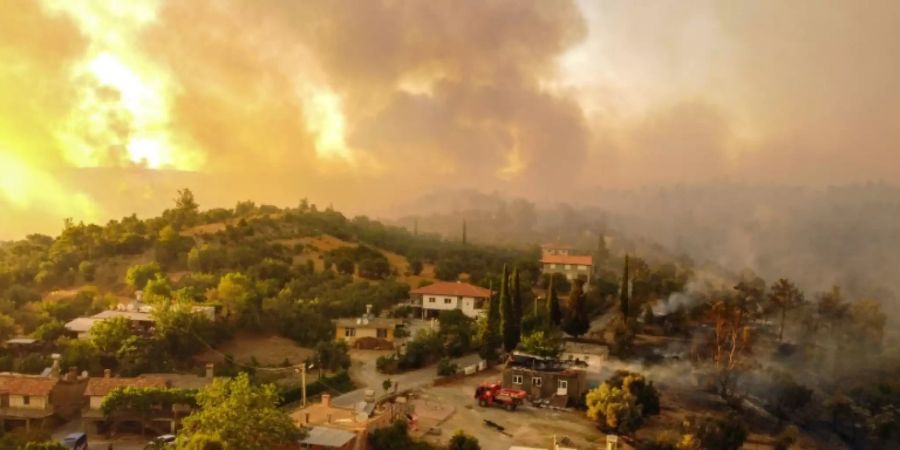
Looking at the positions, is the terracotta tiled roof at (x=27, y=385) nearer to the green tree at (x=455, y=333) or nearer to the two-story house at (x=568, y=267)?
the green tree at (x=455, y=333)

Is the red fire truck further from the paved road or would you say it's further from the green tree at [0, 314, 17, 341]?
the green tree at [0, 314, 17, 341]

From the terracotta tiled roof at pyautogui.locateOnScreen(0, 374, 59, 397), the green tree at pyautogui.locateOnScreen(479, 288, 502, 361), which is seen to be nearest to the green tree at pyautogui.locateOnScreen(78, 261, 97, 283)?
the terracotta tiled roof at pyautogui.locateOnScreen(0, 374, 59, 397)

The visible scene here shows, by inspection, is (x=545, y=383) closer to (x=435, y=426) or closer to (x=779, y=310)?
(x=435, y=426)

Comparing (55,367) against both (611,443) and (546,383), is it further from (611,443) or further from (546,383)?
(611,443)

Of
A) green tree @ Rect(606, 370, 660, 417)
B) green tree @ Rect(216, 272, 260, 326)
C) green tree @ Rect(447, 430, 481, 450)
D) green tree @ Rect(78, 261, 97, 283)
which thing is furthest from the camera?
green tree @ Rect(78, 261, 97, 283)

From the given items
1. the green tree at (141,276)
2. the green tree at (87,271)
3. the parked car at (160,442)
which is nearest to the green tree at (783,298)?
the parked car at (160,442)

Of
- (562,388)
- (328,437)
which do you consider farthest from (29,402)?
(562,388)

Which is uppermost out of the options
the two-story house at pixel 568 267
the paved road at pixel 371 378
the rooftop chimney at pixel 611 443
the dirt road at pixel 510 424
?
the two-story house at pixel 568 267
